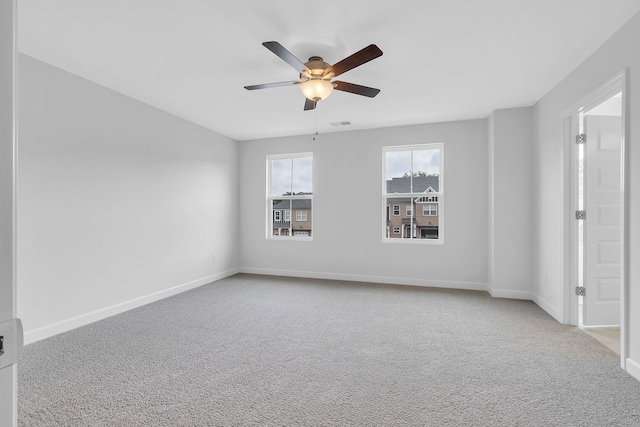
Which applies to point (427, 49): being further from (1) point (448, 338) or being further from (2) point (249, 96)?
(1) point (448, 338)

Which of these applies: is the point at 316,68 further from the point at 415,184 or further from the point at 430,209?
the point at 430,209

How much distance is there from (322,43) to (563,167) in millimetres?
2738

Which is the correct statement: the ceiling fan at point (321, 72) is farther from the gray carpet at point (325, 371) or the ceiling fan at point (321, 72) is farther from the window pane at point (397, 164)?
the window pane at point (397, 164)

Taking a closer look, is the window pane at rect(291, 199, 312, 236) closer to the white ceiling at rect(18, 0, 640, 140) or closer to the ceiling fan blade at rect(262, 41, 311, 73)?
the white ceiling at rect(18, 0, 640, 140)

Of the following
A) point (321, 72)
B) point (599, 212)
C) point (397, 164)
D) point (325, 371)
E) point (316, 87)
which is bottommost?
point (325, 371)

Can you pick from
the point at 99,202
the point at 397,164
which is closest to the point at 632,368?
the point at 397,164

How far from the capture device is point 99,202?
3395 millimetres

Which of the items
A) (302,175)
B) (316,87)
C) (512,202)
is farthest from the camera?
(302,175)

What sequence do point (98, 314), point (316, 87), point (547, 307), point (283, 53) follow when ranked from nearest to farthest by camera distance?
point (283, 53), point (316, 87), point (98, 314), point (547, 307)

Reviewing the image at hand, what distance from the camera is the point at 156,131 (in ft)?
13.5

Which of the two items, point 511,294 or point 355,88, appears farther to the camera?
point 511,294

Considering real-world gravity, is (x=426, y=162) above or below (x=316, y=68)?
below

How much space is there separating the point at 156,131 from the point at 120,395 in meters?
3.19

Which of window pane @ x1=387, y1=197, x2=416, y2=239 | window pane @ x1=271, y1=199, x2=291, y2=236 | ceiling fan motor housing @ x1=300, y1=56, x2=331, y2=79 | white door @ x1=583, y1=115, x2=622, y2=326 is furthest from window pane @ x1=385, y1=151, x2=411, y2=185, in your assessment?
ceiling fan motor housing @ x1=300, y1=56, x2=331, y2=79
